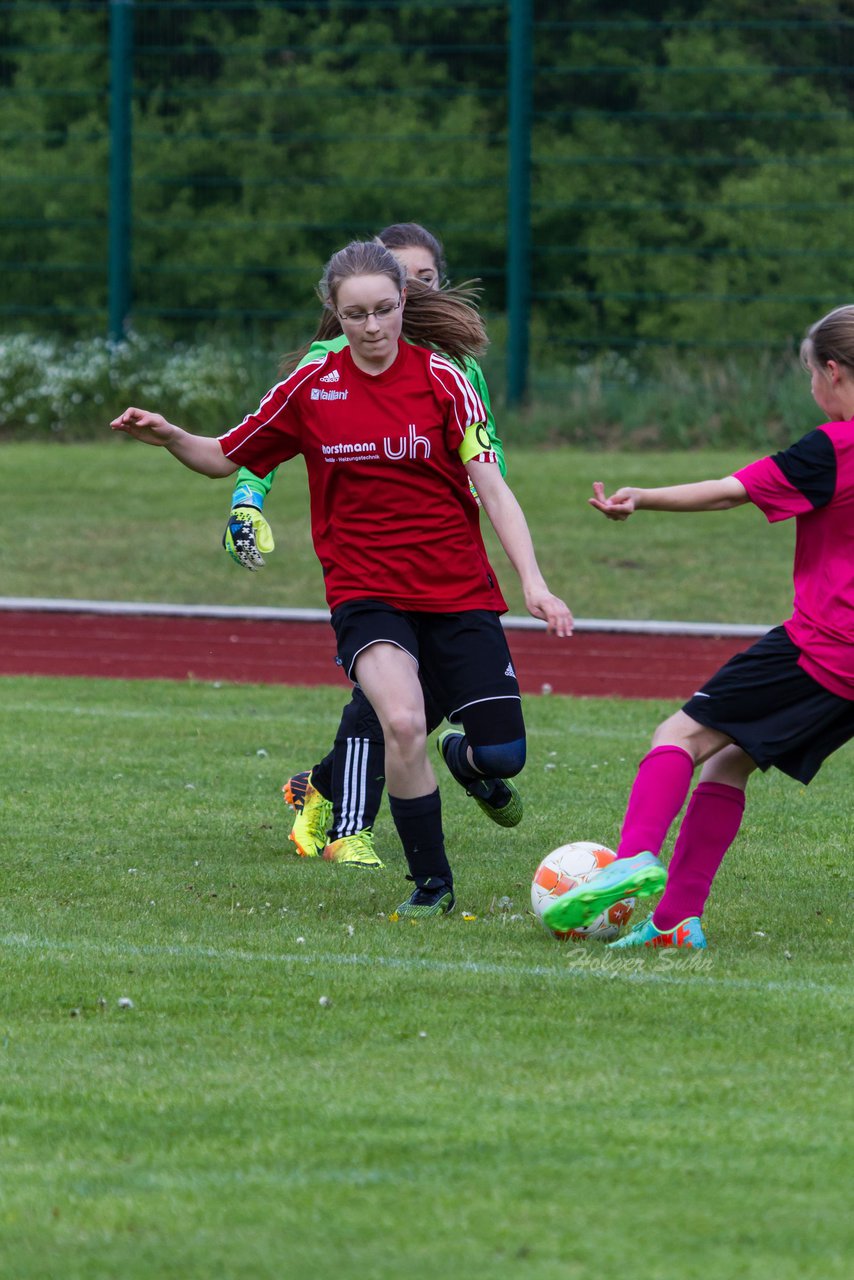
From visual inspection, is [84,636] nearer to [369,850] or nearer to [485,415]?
[369,850]

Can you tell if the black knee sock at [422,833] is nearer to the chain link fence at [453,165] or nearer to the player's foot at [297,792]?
the player's foot at [297,792]

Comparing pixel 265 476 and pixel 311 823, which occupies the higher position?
pixel 265 476

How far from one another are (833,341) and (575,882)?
1675 mm

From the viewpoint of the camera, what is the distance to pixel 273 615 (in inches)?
567

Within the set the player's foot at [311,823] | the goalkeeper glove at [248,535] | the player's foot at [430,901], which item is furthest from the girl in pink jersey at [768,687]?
the player's foot at [311,823]

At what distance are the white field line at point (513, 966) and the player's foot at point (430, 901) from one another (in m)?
0.57

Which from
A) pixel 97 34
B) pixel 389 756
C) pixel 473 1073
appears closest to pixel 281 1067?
pixel 473 1073

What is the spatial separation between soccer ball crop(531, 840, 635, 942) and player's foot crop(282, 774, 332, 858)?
1.39 m

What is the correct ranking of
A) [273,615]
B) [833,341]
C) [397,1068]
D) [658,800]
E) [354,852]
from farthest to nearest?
[273,615] < [354,852] < [658,800] < [833,341] < [397,1068]

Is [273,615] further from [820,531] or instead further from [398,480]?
[820,531]

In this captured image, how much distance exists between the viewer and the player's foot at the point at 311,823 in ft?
23.0

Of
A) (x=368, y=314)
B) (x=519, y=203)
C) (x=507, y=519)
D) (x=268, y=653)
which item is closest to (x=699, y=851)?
(x=507, y=519)

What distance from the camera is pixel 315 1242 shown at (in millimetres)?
3195

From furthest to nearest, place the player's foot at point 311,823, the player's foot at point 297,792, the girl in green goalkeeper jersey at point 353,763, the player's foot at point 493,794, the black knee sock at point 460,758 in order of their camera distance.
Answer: the player's foot at point 297,792 → the player's foot at point 311,823 → the girl in green goalkeeper jersey at point 353,763 → the player's foot at point 493,794 → the black knee sock at point 460,758
